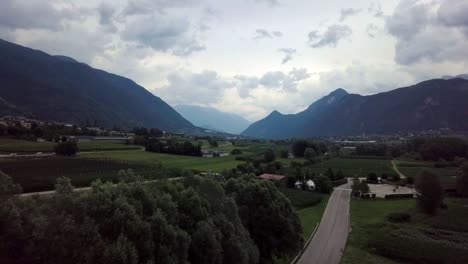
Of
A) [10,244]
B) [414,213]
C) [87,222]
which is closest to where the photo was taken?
[10,244]

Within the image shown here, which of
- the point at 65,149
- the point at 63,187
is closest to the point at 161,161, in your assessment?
the point at 65,149

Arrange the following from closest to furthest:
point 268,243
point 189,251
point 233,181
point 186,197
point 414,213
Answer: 1. point 189,251
2. point 186,197
3. point 268,243
4. point 233,181
5. point 414,213

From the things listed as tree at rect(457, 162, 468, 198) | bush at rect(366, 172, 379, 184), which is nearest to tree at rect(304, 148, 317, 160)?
bush at rect(366, 172, 379, 184)

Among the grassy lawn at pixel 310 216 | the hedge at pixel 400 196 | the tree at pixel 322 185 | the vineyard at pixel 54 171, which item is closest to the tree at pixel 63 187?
the vineyard at pixel 54 171

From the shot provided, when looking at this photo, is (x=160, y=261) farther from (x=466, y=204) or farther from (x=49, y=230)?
(x=466, y=204)

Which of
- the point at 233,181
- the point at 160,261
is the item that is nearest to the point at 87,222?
the point at 160,261

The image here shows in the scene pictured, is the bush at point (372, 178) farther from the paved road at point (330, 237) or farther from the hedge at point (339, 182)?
the paved road at point (330, 237)

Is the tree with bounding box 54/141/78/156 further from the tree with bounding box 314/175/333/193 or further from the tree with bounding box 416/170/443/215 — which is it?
the tree with bounding box 416/170/443/215
